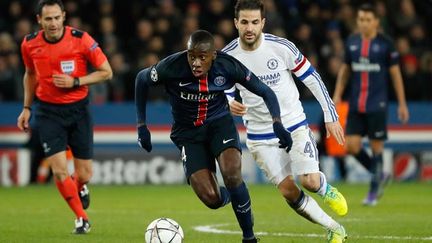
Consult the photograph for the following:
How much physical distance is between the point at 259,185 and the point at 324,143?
59.4 inches

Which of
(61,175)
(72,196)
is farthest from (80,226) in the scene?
(61,175)

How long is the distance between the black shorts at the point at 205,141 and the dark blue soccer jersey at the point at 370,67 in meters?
5.46

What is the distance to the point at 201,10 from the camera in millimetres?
21219

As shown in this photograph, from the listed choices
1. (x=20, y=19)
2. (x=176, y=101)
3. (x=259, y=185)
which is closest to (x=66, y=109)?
(x=176, y=101)

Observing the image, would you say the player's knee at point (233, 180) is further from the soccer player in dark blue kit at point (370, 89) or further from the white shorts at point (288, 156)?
the soccer player in dark blue kit at point (370, 89)

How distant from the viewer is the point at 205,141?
30.0ft

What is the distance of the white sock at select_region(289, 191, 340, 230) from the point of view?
30.2 feet

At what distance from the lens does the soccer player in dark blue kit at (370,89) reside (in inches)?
560

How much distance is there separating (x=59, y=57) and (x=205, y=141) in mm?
2529

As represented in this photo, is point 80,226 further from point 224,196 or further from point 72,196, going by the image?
point 224,196

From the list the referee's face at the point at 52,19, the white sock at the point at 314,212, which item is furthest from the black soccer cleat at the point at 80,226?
the white sock at the point at 314,212

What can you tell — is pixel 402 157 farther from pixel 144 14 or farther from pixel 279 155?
pixel 279 155

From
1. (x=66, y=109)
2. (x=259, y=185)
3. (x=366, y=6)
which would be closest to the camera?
(x=66, y=109)

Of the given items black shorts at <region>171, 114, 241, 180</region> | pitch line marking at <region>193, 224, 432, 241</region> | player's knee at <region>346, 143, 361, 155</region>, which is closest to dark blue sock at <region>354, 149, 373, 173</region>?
player's knee at <region>346, 143, 361, 155</region>
